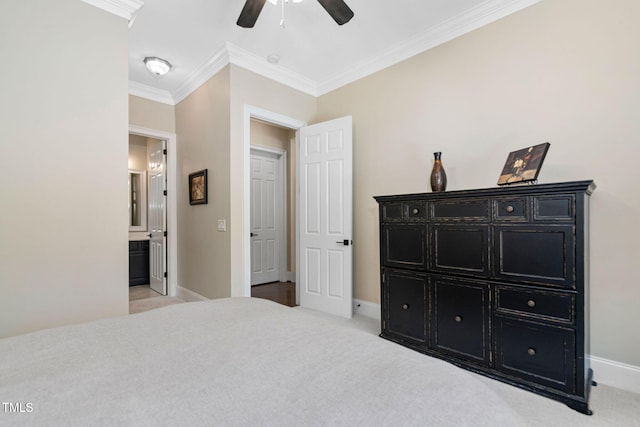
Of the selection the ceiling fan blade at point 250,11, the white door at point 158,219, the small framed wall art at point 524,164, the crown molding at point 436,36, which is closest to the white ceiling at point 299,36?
the crown molding at point 436,36

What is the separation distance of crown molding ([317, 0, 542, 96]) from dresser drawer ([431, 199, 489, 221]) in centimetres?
160

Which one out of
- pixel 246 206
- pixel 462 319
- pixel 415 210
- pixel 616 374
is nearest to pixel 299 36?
pixel 246 206

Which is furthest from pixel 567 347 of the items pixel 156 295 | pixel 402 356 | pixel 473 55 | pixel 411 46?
pixel 156 295

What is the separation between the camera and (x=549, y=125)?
218 cm

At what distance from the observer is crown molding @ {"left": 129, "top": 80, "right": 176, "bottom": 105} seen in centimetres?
380

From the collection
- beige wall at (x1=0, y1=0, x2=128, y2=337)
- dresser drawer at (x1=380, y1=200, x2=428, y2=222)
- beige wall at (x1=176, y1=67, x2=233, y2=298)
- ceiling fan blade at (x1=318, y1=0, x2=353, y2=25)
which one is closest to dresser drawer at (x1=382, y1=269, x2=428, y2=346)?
dresser drawer at (x1=380, y1=200, x2=428, y2=222)

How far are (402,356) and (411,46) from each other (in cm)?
300

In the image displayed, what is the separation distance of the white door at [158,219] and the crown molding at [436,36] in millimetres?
2732

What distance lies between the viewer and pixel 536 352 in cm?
182

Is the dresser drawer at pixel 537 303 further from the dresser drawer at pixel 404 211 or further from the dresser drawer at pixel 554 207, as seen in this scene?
the dresser drawer at pixel 404 211

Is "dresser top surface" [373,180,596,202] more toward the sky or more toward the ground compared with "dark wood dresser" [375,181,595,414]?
more toward the sky

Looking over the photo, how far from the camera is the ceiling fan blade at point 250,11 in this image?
6.43 ft

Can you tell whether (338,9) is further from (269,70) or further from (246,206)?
(246,206)

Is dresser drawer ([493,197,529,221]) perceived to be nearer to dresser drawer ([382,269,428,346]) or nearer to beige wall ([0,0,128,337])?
dresser drawer ([382,269,428,346])
